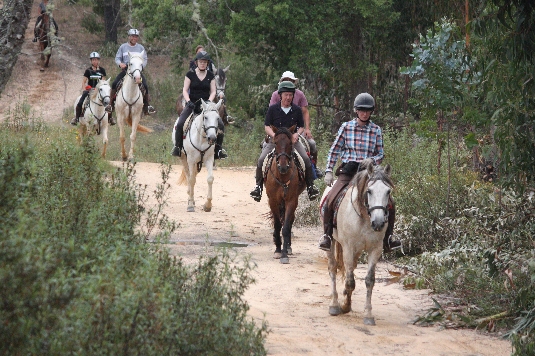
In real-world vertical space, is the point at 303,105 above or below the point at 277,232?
above

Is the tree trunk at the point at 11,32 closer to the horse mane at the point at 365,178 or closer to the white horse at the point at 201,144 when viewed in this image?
the horse mane at the point at 365,178

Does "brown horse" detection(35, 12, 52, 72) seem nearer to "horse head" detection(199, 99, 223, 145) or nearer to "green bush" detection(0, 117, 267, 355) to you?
"green bush" detection(0, 117, 267, 355)

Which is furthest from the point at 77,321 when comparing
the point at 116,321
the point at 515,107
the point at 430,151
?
the point at 430,151

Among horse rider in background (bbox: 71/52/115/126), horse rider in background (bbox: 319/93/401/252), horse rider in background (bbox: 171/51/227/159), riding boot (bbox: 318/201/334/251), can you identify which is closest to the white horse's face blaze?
riding boot (bbox: 318/201/334/251)

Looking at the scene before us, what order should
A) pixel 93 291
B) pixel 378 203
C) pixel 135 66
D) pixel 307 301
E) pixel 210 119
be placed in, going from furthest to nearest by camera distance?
pixel 135 66 < pixel 210 119 < pixel 307 301 < pixel 378 203 < pixel 93 291

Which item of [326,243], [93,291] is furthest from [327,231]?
[93,291]

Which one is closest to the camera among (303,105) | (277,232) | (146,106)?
(277,232)

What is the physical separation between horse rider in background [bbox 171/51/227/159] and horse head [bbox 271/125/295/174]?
13.7 feet

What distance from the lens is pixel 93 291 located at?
552 centimetres

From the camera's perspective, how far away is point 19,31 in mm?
9438

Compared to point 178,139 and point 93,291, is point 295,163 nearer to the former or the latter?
point 178,139

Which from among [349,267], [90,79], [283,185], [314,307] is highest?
[90,79]

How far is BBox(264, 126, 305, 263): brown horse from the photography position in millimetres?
12969

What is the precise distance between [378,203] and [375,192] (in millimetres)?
120
